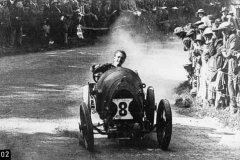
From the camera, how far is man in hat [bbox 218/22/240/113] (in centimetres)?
977

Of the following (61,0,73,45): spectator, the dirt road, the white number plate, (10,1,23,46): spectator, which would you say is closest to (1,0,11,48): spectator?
(10,1,23,46): spectator

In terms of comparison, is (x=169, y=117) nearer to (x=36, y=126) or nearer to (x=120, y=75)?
(x=120, y=75)

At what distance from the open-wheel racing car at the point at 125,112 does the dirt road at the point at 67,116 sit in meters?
0.28

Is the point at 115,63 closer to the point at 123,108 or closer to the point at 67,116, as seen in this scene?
the point at 123,108

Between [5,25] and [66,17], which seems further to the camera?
[66,17]

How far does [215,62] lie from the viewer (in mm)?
10711

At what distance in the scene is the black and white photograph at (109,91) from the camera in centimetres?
820

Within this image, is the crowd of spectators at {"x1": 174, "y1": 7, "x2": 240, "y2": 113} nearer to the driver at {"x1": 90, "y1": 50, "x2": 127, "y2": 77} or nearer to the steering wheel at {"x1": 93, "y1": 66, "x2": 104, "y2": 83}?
the driver at {"x1": 90, "y1": 50, "x2": 127, "y2": 77}

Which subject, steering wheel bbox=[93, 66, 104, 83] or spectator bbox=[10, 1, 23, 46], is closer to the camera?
steering wheel bbox=[93, 66, 104, 83]

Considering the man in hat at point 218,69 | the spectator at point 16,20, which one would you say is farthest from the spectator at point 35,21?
the man in hat at point 218,69

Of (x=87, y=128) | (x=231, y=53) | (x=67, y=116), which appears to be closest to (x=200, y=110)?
(x=231, y=53)

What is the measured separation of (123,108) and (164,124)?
678 millimetres

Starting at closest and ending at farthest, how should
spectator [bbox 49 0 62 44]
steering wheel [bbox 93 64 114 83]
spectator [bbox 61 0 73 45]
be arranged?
steering wheel [bbox 93 64 114 83], spectator [bbox 49 0 62 44], spectator [bbox 61 0 73 45]

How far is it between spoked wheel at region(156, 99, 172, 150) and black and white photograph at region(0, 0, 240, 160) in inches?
0.6
